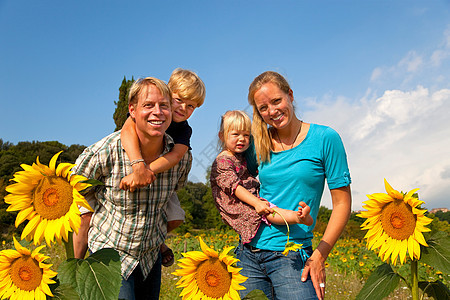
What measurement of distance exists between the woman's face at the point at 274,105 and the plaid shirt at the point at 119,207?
2.63 feet

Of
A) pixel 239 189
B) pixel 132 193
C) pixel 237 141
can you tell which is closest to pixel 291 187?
pixel 239 189

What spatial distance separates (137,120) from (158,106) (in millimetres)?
167

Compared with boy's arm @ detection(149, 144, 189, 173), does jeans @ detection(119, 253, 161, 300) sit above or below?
below

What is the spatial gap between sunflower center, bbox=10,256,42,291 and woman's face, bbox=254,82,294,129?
154cm

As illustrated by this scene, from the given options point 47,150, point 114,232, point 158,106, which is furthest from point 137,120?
point 47,150

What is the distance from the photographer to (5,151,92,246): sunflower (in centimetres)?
171

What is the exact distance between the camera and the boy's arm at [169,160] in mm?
2432

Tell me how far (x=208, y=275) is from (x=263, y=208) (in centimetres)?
63

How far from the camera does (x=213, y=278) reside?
1.87m

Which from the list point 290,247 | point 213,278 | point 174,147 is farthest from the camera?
point 174,147

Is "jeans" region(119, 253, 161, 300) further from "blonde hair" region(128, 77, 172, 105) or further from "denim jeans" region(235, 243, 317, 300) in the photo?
"blonde hair" region(128, 77, 172, 105)

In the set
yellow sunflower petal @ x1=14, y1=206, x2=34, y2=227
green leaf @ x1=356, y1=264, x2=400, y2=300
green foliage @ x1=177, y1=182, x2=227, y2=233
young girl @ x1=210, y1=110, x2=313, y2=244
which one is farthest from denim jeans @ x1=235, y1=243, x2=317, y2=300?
green foliage @ x1=177, y1=182, x2=227, y2=233

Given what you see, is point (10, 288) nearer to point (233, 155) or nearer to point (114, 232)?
point (114, 232)

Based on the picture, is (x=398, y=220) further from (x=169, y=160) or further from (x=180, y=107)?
(x=180, y=107)
